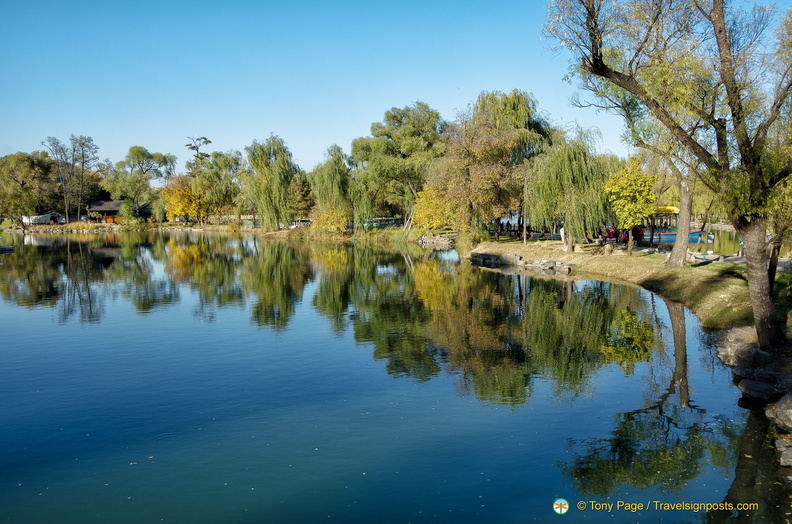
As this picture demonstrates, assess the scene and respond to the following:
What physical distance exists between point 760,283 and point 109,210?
109707 mm

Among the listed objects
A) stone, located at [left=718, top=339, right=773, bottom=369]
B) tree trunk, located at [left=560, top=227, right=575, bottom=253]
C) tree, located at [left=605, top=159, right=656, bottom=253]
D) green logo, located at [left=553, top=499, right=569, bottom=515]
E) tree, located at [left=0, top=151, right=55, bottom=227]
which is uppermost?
tree, located at [left=0, top=151, right=55, bottom=227]

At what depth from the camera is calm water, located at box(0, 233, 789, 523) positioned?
28.3ft

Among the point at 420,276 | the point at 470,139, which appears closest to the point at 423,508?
the point at 420,276

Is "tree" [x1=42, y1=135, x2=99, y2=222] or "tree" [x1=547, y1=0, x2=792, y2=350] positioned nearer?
"tree" [x1=547, y1=0, x2=792, y2=350]

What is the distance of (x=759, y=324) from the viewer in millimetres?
13180

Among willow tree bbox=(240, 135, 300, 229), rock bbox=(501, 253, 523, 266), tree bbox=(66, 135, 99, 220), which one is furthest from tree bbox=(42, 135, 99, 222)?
rock bbox=(501, 253, 523, 266)

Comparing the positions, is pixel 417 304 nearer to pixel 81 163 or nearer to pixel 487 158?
pixel 487 158

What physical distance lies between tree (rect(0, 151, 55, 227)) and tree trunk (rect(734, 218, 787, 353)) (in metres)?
101

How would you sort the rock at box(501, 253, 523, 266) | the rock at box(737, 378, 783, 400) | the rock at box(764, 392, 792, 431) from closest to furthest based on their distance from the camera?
the rock at box(764, 392, 792, 431) < the rock at box(737, 378, 783, 400) < the rock at box(501, 253, 523, 266)

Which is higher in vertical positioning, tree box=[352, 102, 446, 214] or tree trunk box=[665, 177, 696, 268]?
tree box=[352, 102, 446, 214]

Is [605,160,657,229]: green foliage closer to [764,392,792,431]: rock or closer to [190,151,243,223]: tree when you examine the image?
[764,392,792,431]: rock

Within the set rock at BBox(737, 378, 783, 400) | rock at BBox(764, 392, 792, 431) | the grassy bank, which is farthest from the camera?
the grassy bank

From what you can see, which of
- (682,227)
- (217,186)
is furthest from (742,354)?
(217,186)

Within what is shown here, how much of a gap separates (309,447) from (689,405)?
837 cm
